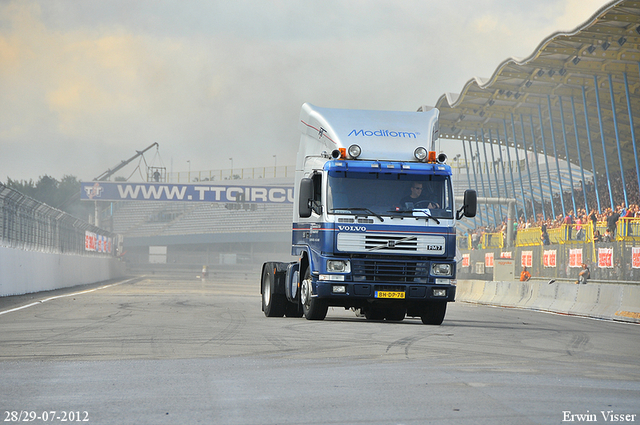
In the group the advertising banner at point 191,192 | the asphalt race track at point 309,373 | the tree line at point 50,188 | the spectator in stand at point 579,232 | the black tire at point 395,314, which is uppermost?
the tree line at point 50,188

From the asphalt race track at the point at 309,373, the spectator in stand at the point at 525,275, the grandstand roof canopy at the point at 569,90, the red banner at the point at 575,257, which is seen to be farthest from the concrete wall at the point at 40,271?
the grandstand roof canopy at the point at 569,90

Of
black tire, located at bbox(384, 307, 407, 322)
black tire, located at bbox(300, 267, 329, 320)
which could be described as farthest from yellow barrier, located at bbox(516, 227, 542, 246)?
black tire, located at bbox(300, 267, 329, 320)

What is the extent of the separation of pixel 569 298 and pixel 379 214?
9.77 m

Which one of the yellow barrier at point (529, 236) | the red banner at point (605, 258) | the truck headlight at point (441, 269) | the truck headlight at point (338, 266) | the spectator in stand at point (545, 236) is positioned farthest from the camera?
the yellow barrier at point (529, 236)

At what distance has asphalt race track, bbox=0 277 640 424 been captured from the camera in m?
6.25

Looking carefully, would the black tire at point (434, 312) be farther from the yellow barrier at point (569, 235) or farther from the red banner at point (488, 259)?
the red banner at point (488, 259)

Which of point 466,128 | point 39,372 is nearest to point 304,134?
point 39,372

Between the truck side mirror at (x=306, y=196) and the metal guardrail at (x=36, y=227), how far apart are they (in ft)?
43.4

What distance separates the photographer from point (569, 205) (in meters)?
47.6

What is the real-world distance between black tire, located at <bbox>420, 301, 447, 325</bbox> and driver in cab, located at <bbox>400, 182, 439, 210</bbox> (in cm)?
201

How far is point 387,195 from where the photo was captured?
47.1 ft

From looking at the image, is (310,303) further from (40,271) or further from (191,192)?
(191,192)

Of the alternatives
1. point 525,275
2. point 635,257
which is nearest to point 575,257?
point 525,275

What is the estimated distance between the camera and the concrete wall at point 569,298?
18.9 meters
